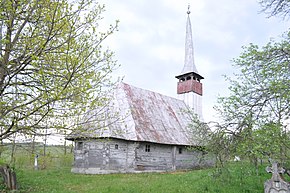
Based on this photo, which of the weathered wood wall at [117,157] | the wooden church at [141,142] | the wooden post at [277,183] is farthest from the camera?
the wooden church at [141,142]

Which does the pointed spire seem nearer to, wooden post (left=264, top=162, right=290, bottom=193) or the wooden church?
the wooden church

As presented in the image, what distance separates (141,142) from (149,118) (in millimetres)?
2715

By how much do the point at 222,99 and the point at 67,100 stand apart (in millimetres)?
5346

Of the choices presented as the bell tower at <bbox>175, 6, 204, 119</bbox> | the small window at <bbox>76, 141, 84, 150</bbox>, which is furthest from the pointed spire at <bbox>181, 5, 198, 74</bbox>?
the small window at <bbox>76, 141, 84, 150</bbox>

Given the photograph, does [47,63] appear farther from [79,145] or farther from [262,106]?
[79,145]

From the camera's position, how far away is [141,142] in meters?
17.9

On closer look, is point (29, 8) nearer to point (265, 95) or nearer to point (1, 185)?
point (265, 95)

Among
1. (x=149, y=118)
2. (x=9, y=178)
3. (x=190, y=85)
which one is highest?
(x=190, y=85)

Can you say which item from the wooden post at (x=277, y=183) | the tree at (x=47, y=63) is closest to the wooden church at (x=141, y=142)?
the wooden post at (x=277, y=183)

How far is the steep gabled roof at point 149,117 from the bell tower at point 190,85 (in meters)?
3.95

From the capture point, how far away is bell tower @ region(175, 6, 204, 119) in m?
27.8

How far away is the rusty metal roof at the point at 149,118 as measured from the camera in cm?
1810

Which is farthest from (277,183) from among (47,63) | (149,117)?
(149,117)

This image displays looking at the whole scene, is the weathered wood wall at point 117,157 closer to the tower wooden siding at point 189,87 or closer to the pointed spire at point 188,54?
the tower wooden siding at point 189,87
